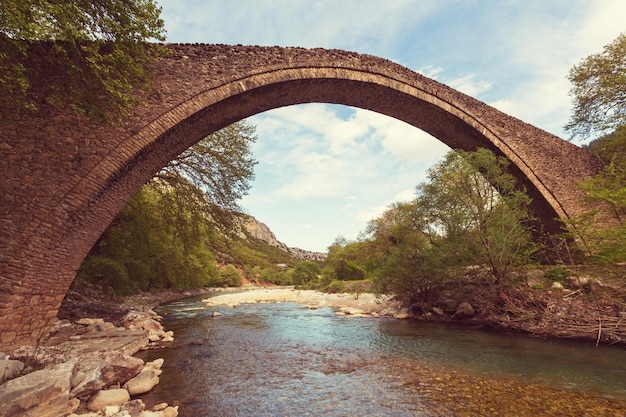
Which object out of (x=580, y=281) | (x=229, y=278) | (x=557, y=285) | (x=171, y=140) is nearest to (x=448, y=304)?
(x=557, y=285)

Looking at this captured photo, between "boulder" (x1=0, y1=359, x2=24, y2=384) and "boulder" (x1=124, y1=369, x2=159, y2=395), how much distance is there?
133 cm

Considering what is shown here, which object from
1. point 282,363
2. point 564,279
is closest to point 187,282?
point 282,363

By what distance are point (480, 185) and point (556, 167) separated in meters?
4.95

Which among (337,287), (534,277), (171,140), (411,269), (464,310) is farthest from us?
(337,287)

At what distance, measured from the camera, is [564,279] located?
961cm

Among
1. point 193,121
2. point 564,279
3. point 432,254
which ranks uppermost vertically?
point 193,121

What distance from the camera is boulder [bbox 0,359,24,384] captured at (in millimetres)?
3755

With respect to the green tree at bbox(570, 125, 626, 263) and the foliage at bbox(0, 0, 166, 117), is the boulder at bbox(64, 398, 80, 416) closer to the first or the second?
the foliage at bbox(0, 0, 166, 117)

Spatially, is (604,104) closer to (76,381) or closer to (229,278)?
(76,381)

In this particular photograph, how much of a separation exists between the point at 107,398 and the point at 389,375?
4348 millimetres

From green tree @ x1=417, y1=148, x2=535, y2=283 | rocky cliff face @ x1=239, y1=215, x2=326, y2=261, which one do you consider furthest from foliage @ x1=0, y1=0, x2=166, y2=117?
rocky cliff face @ x1=239, y1=215, x2=326, y2=261

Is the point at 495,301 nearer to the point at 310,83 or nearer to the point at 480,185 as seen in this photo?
the point at 480,185

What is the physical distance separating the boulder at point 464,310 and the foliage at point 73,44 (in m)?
11.5

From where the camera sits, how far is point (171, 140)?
27.7ft
